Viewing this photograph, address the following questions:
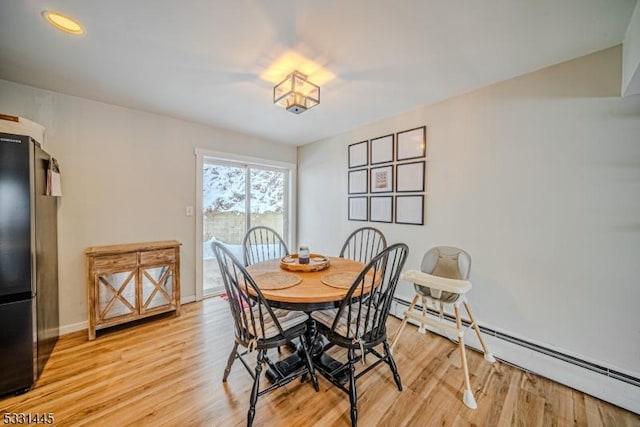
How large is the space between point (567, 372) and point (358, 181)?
2541mm

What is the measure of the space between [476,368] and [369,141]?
2.55 m

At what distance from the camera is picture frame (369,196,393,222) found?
292cm

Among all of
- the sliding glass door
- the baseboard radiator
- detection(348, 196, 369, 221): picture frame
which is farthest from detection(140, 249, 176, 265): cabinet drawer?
the baseboard radiator

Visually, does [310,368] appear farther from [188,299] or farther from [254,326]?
[188,299]

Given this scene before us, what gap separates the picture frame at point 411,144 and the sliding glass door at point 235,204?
2.11 metres

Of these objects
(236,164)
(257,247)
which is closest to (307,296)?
(257,247)

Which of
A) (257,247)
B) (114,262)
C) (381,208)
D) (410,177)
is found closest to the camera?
(114,262)

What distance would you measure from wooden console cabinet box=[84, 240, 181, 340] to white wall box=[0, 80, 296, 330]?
9.1 inches

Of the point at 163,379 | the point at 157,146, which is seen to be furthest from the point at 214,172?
the point at 163,379

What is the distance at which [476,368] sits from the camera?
1.93 metres

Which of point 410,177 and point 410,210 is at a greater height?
point 410,177

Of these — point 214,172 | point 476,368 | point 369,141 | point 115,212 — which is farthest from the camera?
point 214,172

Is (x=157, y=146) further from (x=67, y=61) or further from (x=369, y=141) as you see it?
(x=369, y=141)

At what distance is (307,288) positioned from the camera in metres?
1.59
